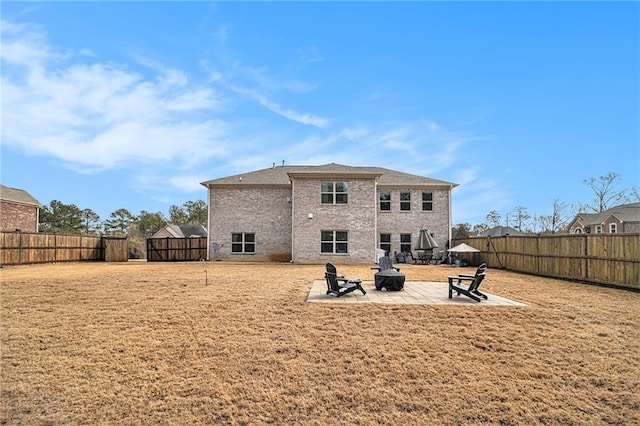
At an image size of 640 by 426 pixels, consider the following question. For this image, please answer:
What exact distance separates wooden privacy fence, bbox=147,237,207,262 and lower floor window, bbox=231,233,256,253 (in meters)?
3.28

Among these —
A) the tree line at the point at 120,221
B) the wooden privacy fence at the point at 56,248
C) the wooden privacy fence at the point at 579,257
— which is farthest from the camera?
the tree line at the point at 120,221

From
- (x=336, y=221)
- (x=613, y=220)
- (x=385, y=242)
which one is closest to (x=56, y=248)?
(x=336, y=221)

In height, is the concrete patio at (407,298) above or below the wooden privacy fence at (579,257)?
below

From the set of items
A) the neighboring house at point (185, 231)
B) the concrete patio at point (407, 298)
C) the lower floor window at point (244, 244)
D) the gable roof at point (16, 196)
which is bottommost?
the concrete patio at point (407, 298)

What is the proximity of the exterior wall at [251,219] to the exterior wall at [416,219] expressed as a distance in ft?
22.6

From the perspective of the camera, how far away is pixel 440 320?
6.72 metres

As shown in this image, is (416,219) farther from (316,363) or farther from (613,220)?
(613,220)

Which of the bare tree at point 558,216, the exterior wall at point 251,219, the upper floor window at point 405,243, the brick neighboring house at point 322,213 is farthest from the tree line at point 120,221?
the bare tree at point 558,216

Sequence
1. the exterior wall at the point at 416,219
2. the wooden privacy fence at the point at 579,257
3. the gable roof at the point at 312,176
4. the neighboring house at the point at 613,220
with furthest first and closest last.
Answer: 1. the neighboring house at the point at 613,220
2. the exterior wall at the point at 416,219
3. the gable roof at the point at 312,176
4. the wooden privacy fence at the point at 579,257

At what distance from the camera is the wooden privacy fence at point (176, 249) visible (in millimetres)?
25328

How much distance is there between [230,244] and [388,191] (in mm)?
11758

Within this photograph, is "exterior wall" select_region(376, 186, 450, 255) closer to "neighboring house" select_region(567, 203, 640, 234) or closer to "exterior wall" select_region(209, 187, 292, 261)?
"exterior wall" select_region(209, 187, 292, 261)

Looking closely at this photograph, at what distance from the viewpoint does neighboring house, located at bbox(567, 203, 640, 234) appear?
34.7 m

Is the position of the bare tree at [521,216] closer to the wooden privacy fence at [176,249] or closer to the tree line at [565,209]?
the tree line at [565,209]
